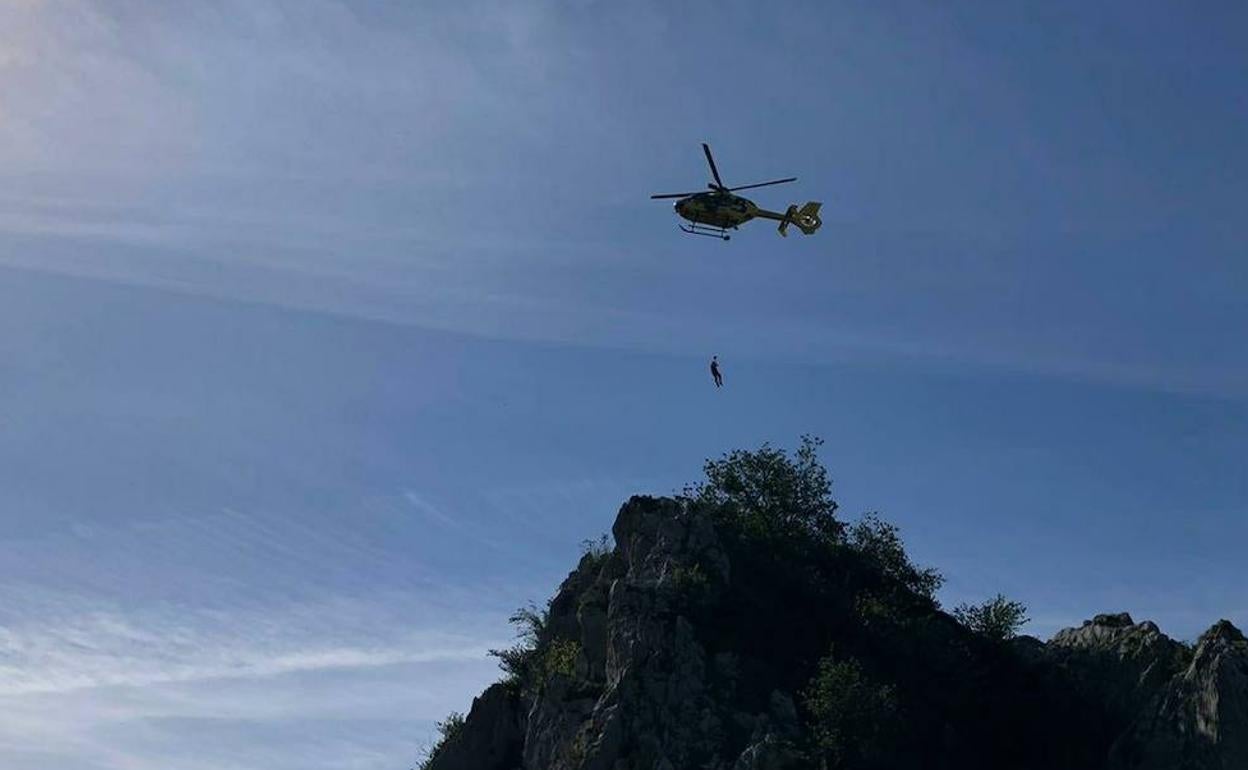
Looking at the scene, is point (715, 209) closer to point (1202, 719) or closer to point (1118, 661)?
point (1118, 661)

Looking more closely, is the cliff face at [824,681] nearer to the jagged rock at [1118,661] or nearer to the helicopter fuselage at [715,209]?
the jagged rock at [1118,661]

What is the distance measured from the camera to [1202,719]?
71.3 meters

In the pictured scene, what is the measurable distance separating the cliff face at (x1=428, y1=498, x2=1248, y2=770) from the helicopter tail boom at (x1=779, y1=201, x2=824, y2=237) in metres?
20.4

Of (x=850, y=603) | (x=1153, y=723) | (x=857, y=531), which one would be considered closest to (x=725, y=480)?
(x=857, y=531)

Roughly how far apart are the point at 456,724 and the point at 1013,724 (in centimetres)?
4008

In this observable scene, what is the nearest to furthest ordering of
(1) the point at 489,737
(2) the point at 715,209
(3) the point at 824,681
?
(3) the point at 824,681 < (2) the point at 715,209 < (1) the point at 489,737

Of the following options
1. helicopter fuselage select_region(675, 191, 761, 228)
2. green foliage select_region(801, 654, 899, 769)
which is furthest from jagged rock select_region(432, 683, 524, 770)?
helicopter fuselage select_region(675, 191, 761, 228)

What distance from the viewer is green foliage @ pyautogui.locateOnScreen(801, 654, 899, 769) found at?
70.2 meters

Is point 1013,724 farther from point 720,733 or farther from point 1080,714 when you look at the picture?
point 720,733

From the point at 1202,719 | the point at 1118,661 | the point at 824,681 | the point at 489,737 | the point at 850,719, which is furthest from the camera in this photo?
the point at 489,737

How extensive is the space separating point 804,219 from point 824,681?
34077mm

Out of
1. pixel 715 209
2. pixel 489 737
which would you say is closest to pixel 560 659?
pixel 489 737

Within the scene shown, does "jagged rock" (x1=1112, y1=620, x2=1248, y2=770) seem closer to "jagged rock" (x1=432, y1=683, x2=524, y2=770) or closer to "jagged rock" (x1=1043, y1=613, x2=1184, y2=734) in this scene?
"jagged rock" (x1=1043, y1=613, x2=1184, y2=734)

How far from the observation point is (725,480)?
99875 mm
